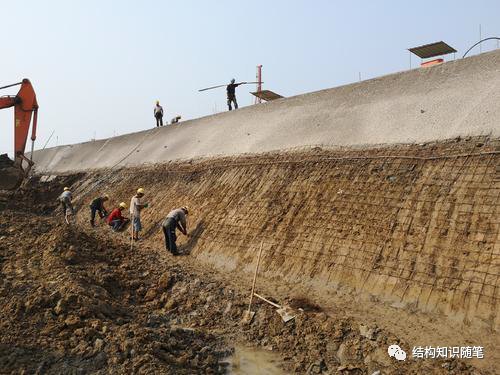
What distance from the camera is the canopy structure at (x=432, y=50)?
11.1 m

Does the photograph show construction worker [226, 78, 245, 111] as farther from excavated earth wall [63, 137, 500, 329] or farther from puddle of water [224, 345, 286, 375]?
puddle of water [224, 345, 286, 375]

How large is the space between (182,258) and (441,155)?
5.37 metres

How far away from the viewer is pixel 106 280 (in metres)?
7.92

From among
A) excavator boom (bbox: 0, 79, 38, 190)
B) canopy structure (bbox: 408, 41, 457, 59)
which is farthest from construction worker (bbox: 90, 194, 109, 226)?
canopy structure (bbox: 408, 41, 457, 59)

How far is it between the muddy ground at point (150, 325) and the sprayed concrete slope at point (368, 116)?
13.6 ft

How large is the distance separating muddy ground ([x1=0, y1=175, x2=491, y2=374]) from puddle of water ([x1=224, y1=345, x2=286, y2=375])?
0.09 m

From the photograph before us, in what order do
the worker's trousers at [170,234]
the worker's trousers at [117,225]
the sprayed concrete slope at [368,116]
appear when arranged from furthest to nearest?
the worker's trousers at [117,225]
the worker's trousers at [170,234]
the sprayed concrete slope at [368,116]

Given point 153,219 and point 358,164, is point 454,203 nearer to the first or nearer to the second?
point 358,164

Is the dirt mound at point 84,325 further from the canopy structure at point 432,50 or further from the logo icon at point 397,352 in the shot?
the canopy structure at point 432,50

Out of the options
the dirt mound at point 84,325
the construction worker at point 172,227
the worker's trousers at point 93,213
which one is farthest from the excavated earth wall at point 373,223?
the worker's trousers at point 93,213

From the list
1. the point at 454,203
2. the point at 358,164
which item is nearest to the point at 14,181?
the point at 358,164

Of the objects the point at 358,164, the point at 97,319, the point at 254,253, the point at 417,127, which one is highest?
the point at 417,127

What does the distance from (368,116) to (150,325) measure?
654 centimetres

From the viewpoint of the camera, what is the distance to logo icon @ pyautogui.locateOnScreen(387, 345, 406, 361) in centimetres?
530
